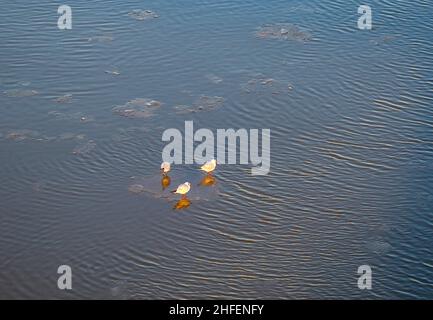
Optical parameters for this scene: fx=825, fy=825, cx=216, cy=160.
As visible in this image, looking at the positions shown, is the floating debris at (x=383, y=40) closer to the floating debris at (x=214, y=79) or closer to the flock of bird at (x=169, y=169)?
the floating debris at (x=214, y=79)

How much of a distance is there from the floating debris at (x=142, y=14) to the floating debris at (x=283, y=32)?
244 cm

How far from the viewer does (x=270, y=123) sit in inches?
598

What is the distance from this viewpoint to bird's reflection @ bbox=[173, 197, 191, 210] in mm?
13214

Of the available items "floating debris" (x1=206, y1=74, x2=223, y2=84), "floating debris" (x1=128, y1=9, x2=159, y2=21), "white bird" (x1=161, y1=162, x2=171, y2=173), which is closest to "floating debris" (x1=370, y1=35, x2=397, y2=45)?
"floating debris" (x1=206, y1=74, x2=223, y2=84)

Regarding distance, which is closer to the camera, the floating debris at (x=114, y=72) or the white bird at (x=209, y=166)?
the white bird at (x=209, y=166)

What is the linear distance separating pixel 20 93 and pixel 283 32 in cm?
583

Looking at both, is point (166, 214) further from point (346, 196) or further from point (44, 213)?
point (346, 196)

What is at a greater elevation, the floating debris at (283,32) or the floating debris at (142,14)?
the floating debris at (142,14)

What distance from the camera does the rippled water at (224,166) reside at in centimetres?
1205

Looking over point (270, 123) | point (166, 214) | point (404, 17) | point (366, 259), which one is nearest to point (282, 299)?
point (366, 259)

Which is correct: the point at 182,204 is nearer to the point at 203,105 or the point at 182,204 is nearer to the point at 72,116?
the point at 203,105

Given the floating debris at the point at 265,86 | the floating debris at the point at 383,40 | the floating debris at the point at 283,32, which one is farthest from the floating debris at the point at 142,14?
the floating debris at the point at 383,40

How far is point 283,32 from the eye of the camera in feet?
59.0

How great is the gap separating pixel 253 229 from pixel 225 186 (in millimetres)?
1162
